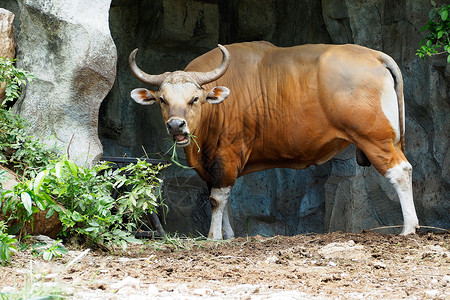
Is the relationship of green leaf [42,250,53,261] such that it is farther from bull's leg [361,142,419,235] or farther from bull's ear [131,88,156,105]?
bull's leg [361,142,419,235]

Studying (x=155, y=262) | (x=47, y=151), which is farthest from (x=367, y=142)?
(x=47, y=151)

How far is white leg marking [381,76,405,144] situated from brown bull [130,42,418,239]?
11mm

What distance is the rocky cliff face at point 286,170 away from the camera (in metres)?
7.72

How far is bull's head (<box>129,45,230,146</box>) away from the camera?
6004 mm

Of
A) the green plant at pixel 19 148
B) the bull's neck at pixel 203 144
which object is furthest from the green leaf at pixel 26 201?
the bull's neck at pixel 203 144

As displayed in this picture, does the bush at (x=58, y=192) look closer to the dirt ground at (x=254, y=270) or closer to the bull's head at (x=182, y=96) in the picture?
the dirt ground at (x=254, y=270)

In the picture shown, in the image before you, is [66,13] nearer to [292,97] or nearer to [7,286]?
[292,97]

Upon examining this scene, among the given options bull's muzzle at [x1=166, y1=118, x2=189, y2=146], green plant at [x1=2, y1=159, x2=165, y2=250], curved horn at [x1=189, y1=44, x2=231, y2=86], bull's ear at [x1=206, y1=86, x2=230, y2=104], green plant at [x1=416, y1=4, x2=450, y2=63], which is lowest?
green plant at [x1=2, y1=159, x2=165, y2=250]

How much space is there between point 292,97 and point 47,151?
2.85 m

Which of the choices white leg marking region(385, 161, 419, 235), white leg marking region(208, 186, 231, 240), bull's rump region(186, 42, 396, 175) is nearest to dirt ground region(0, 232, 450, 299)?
white leg marking region(385, 161, 419, 235)

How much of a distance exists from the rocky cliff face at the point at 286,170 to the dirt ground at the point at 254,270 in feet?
7.46

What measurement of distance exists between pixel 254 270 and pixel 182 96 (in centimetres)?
245

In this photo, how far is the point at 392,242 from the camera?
545cm

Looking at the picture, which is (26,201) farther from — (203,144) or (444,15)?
(444,15)
